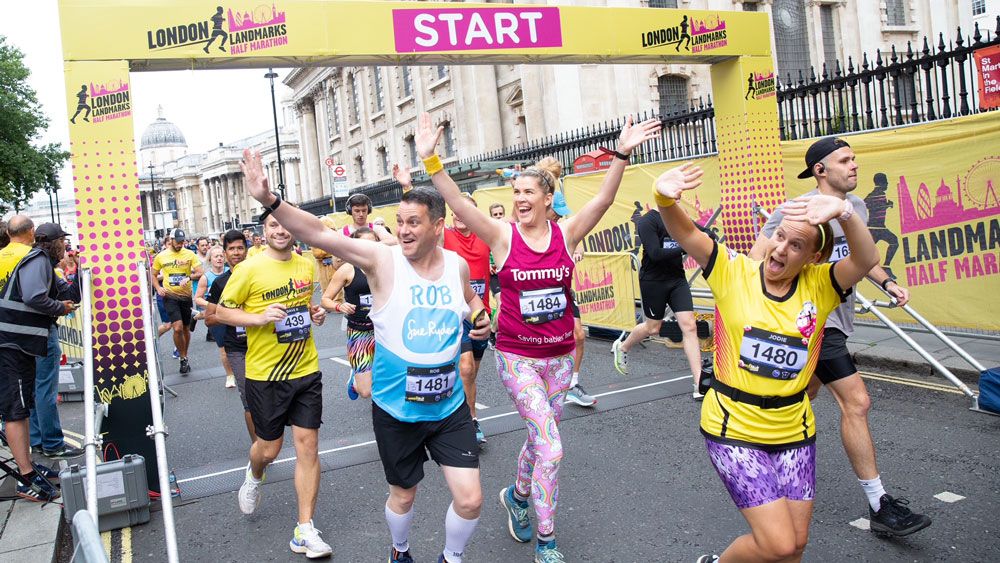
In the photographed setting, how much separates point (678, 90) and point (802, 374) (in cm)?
2932

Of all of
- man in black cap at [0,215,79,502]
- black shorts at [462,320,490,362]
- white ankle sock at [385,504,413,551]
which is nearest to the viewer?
white ankle sock at [385,504,413,551]

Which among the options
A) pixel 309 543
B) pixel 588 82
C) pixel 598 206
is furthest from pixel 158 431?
pixel 588 82

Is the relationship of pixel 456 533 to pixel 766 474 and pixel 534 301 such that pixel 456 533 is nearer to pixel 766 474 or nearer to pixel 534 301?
pixel 534 301

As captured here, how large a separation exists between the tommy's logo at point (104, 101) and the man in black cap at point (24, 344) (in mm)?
1322

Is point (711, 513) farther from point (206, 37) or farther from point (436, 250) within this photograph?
point (206, 37)

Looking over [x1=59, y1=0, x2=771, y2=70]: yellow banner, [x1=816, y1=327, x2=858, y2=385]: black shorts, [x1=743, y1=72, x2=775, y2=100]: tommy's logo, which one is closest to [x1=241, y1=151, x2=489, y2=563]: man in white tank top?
[x1=816, y1=327, x2=858, y2=385]: black shorts

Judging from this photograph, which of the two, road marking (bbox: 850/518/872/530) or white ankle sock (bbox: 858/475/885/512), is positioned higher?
white ankle sock (bbox: 858/475/885/512)

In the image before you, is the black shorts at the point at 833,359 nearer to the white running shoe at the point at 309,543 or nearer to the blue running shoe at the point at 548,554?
the blue running shoe at the point at 548,554

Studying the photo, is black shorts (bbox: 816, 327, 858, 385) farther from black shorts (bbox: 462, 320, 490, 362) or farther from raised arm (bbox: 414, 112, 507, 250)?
black shorts (bbox: 462, 320, 490, 362)

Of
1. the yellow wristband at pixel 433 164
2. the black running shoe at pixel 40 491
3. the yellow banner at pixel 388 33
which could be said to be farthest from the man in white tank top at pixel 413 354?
the black running shoe at pixel 40 491

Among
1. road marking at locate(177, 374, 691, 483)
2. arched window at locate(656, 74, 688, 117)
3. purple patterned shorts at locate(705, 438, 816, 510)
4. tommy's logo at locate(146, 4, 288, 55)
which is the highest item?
arched window at locate(656, 74, 688, 117)

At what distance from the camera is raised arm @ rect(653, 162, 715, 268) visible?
10.7 feet

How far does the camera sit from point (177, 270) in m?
11.8

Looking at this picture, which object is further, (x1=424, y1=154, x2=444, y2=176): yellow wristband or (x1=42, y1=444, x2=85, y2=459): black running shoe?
(x1=42, y1=444, x2=85, y2=459): black running shoe
